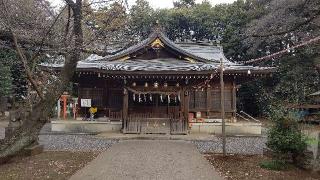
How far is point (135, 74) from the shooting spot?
62.9 ft

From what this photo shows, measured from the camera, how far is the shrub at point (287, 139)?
10.2 metres

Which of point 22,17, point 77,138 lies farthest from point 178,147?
point 22,17

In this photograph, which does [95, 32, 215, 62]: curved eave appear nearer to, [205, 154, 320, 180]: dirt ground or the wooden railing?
the wooden railing

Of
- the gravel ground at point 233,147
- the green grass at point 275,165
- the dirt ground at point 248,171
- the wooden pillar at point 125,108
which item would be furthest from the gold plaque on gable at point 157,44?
the green grass at point 275,165

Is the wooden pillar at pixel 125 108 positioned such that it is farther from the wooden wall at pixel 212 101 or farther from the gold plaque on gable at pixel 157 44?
the wooden wall at pixel 212 101

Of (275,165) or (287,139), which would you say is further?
(275,165)

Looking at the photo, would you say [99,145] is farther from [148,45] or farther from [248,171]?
[148,45]

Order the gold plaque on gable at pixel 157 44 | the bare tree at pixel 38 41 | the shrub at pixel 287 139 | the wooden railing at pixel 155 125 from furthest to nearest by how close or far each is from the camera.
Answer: the gold plaque on gable at pixel 157 44 < the wooden railing at pixel 155 125 < the shrub at pixel 287 139 < the bare tree at pixel 38 41

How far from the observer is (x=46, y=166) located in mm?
10250

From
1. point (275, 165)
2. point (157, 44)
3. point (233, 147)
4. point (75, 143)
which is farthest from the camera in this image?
point (157, 44)

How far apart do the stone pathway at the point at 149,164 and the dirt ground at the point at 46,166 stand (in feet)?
1.21

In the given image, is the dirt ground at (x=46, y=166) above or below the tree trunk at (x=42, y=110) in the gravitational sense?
below

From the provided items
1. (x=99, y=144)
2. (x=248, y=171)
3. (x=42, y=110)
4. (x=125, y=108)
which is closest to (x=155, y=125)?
(x=125, y=108)

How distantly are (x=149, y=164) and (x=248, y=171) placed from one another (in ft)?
9.17
